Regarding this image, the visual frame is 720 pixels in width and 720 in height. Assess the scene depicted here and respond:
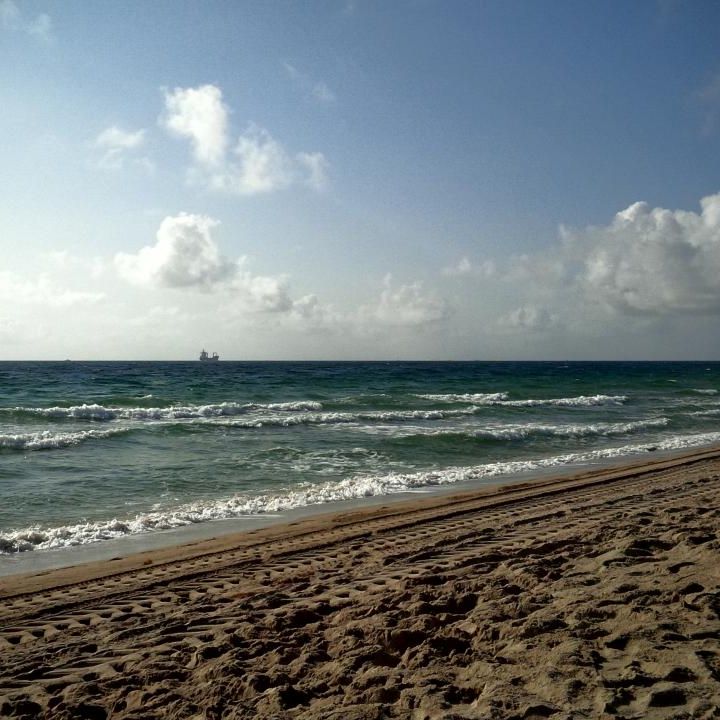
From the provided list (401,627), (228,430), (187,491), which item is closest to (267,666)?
(401,627)

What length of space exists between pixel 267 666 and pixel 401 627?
3.48 ft

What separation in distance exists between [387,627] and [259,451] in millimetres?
12011

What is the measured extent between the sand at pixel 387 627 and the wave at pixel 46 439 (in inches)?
431

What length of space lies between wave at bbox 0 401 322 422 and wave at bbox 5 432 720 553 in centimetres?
1563

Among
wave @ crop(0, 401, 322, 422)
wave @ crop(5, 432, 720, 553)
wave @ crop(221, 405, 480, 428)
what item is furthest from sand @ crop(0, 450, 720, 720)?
wave @ crop(0, 401, 322, 422)

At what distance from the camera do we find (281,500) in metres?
10.5

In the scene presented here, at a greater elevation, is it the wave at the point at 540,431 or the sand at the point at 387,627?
the sand at the point at 387,627

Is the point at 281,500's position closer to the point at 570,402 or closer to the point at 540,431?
the point at 540,431

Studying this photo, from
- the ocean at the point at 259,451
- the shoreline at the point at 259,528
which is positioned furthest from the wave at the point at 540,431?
the shoreline at the point at 259,528

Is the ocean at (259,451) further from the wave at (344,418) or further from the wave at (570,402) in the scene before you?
the wave at (570,402)

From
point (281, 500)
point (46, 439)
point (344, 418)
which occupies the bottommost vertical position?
point (281, 500)

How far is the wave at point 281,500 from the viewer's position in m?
8.05

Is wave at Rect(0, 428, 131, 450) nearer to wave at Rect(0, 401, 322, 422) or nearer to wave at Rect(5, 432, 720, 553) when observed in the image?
wave at Rect(0, 401, 322, 422)

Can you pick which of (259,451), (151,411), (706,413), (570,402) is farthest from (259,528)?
(570,402)
